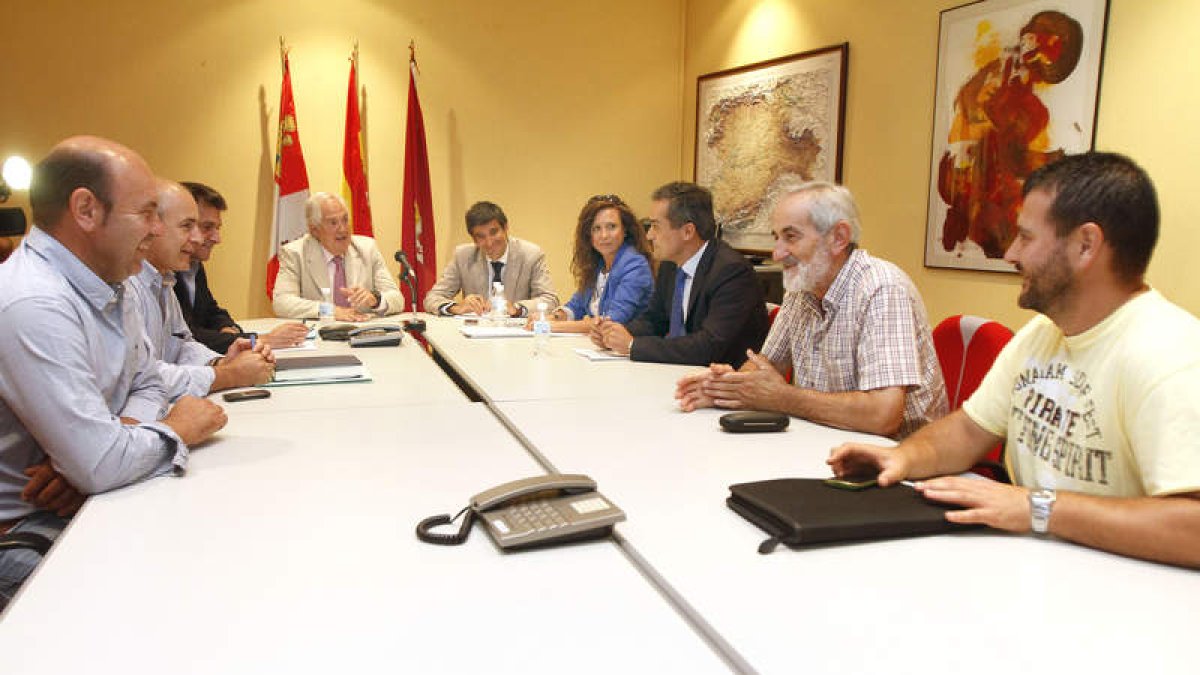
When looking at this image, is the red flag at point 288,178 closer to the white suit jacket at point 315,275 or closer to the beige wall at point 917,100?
the white suit jacket at point 315,275

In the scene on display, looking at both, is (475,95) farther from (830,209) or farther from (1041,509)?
(1041,509)

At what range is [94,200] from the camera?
5.27 ft

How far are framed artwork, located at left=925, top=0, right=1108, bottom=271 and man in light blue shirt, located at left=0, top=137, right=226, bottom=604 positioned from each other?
10.5 ft

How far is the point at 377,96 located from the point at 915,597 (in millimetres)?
4985

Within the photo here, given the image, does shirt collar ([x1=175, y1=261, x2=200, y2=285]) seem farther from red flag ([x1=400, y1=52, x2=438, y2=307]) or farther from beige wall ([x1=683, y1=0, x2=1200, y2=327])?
beige wall ([x1=683, y1=0, x2=1200, y2=327])

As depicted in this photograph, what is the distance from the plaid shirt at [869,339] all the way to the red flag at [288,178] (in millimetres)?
3669

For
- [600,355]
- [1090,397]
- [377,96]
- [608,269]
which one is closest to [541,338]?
[600,355]

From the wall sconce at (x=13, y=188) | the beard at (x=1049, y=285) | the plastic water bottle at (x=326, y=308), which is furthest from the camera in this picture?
the plastic water bottle at (x=326, y=308)

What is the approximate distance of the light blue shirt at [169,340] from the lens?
2.20m

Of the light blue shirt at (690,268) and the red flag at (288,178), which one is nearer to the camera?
the light blue shirt at (690,268)

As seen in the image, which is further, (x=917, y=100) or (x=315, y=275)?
(x=315, y=275)

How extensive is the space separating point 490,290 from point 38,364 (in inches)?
132

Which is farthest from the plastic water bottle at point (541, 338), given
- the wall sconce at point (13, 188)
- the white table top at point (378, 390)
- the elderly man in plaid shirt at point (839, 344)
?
the wall sconce at point (13, 188)

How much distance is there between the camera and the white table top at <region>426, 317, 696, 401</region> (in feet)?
7.71
